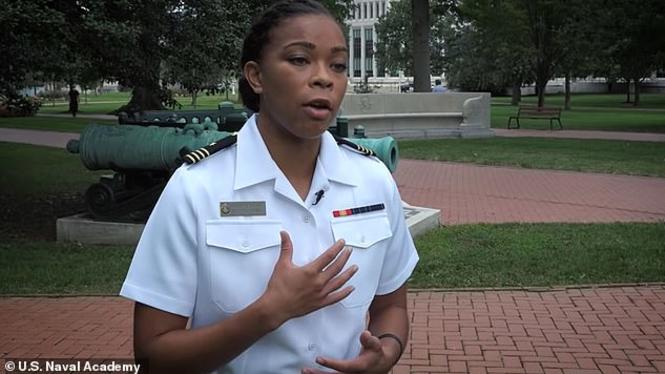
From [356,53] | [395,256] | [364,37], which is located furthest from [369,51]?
[395,256]

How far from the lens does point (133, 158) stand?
7.83 metres

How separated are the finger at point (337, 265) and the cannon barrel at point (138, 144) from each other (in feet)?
19.0

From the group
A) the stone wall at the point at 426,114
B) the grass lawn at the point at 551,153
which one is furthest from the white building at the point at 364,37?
the grass lawn at the point at 551,153

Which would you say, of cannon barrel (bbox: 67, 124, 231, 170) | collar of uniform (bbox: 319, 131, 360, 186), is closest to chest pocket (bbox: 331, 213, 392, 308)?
collar of uniform (bbox: 319, 131, 360, 186)

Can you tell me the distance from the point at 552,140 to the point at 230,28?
47.4 feet

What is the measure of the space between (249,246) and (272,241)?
5 cm

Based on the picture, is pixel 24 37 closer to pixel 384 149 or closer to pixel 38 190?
pixel 38 190

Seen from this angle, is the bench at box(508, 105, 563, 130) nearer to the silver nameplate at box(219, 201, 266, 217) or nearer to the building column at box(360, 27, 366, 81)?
the silver nameplate at box(219, 201, 266, 217)

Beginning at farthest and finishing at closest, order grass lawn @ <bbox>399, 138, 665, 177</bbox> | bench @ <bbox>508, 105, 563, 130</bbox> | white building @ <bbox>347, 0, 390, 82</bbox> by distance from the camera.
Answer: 1. white building @ <bbox>347, 0, 390, 82</bbox>
2. bench @ <bbox>508, 105, 563, 130</bbox>
3. grass lawn @ <bbox>399, 138, 665, 177</bbox>

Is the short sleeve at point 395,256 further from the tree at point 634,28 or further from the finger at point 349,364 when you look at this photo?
the tree at point 634,28

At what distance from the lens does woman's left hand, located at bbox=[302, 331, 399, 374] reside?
1609mm

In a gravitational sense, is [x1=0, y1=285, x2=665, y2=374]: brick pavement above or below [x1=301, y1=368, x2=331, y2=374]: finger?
below

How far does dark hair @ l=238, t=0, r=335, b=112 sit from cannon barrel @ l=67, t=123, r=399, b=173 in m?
5.57

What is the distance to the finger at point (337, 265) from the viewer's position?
1.54 meters
